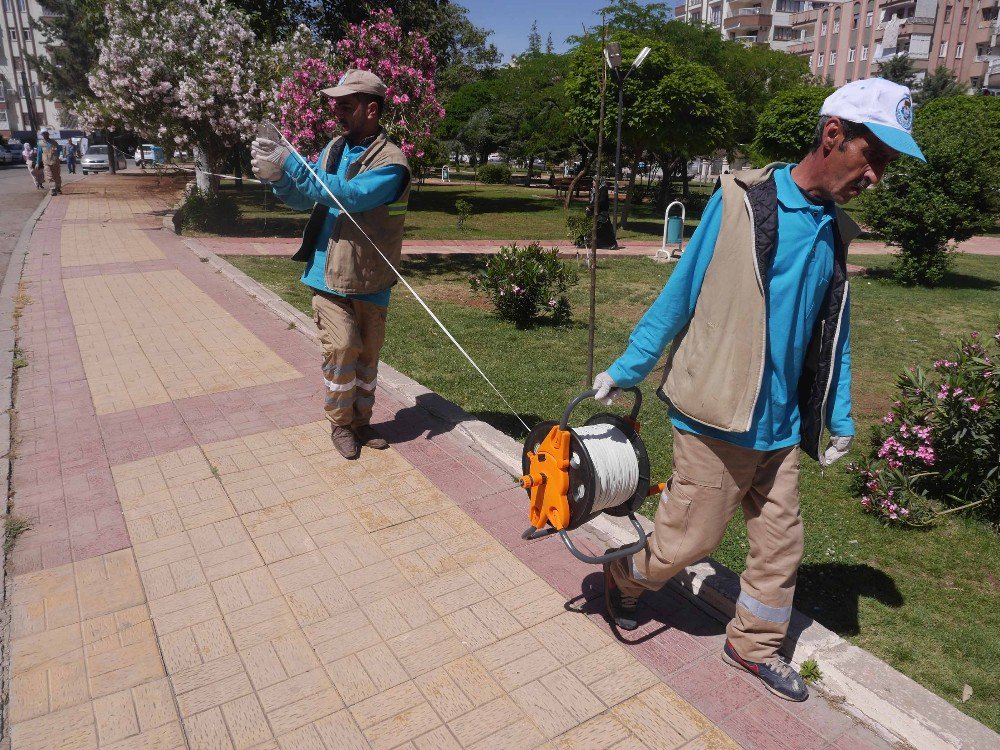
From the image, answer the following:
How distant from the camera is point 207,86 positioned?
534 inches

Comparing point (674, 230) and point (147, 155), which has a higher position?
point (147, 155)

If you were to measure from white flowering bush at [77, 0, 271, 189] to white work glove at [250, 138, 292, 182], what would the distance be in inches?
425

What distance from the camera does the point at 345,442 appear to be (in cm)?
463

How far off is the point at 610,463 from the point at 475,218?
1996cm

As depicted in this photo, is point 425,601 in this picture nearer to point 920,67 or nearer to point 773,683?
point 773,683

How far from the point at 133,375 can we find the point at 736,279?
5277 mm

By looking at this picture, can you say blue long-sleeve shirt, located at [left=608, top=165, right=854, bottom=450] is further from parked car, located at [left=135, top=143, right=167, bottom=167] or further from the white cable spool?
parked car, located at [left=135, top=143, right=167, bottom=167]

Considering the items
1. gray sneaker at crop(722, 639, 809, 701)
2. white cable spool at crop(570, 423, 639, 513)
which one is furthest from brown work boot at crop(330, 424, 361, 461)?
gray sneaker at crop(722, 639, 809, 701)

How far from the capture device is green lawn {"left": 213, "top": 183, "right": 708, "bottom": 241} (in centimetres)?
1752

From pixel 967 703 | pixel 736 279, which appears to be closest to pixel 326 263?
pixel 736 279

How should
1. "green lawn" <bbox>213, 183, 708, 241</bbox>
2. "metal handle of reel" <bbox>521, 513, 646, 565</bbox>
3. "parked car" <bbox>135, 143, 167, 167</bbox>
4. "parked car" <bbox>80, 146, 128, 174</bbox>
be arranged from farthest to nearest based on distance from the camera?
"parked car" <bbox>80, 146, 128, 174</bbox> → "parked car" <bbox>135, 143, 167, 167</bbox> → "green lawn" <bbox>213, 183, 708, 241</bbox> → "metal handle of reel" <bbox>521, 513, 646, 565</bbox>

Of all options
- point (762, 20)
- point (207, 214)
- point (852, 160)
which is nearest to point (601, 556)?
point (852, 160)

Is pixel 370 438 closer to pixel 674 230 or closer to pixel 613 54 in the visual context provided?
pixel 613 54

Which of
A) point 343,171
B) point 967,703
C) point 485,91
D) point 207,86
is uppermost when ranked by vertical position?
point 485,91
